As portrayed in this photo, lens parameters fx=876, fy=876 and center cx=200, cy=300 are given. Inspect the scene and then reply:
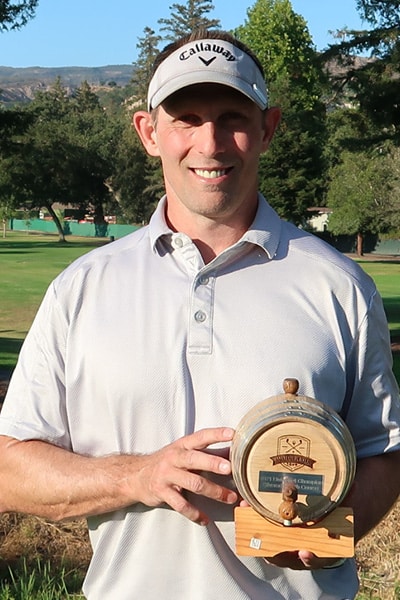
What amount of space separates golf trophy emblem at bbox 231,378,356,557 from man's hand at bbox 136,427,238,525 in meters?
0.04

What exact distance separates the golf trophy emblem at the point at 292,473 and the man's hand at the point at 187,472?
0.04 metres

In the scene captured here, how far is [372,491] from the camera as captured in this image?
215cm

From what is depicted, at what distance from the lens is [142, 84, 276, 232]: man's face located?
2193 millimetres

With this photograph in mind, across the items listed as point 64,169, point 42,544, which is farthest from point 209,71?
point 64,169

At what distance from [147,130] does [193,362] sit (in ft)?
2.40

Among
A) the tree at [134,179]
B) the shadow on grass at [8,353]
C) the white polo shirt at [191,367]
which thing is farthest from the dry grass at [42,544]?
the tree at [134,179]

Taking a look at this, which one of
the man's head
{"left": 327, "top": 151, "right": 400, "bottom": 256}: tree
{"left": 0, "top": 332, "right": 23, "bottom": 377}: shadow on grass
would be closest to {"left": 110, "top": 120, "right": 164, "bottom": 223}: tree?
{"left": 327, "top": 151, "right": 400, "bottom": 256}: tree

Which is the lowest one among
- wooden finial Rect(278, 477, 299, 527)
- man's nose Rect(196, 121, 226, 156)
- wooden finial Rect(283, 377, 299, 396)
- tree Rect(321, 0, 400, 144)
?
wooden finial Rect(278, 477, 299, 527)

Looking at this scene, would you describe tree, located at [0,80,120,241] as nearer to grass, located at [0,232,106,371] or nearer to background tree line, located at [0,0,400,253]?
background tree line, located at [0,0,400,253]

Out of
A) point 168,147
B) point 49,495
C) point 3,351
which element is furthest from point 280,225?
point 3,351

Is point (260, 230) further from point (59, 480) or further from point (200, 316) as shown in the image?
point (59, 480)

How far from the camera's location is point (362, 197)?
47531 millimetres

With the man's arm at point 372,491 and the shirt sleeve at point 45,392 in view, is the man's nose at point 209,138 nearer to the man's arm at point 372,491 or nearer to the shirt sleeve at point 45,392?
the shirt sleeve at point 45,392

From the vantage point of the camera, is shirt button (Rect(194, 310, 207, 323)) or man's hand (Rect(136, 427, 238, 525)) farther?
shirt button (Rect(194, 310, 207, 323))
